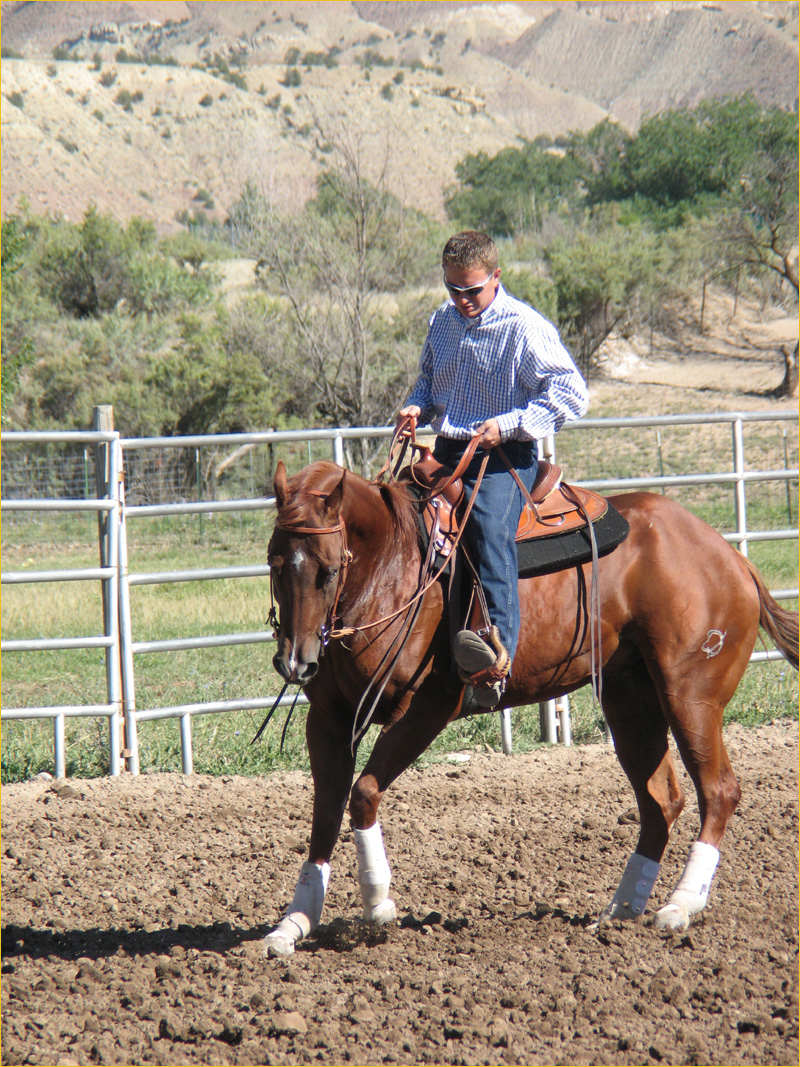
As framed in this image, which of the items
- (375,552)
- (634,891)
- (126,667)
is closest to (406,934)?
(634,891)

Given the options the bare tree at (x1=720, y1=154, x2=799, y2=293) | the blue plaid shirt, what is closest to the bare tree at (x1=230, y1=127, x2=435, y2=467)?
the blue plaid shirt

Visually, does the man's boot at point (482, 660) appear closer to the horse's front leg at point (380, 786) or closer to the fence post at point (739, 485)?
the horse's front leg at point (380, 786)

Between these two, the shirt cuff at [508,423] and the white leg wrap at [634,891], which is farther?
the white leg wrap at [634,891]

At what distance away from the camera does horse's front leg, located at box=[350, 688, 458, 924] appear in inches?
140

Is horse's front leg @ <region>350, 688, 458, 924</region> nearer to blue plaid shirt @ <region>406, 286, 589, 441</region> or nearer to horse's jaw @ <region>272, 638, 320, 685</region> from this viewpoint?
horse's jaw @ <region>272, 638, 320, 685</region>

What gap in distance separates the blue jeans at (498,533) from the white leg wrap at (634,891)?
44.3 inches

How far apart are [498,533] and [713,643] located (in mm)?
1094

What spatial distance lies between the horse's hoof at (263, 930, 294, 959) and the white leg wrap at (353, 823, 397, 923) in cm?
30

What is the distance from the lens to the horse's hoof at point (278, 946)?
360 cm

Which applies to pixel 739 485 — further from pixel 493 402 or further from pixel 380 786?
pixel 380 786

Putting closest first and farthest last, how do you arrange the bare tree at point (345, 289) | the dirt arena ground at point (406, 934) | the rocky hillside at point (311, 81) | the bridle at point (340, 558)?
the dirt arena ground at point (406, 934)
the bridle at point (340, 558)
the bare tree at point (345, 289)
the rocky hillside at point (311, 81)

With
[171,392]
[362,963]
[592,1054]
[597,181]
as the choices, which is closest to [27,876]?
[362,963]

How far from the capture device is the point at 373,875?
143 inches

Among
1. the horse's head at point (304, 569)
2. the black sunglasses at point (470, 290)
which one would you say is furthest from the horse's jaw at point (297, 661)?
the black sunglasses at point (470, 290)
